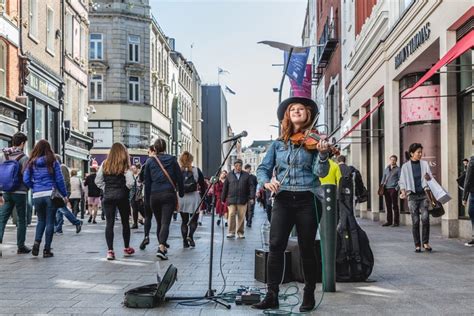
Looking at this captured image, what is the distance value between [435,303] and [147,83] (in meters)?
49.0

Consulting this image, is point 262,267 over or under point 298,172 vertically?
under

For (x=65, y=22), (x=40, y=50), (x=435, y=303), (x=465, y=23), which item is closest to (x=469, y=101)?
(x=465, y=23)

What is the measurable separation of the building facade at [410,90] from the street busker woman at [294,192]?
6.66 metres

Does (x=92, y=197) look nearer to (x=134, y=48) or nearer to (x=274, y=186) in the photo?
(x=274, y=186)

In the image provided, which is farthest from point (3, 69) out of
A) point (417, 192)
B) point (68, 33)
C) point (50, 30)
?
point (417, 192)

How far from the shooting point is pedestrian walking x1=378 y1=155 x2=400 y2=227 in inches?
729

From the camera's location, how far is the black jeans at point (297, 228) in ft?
20.1

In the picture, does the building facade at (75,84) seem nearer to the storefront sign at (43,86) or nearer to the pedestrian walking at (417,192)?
the storefront sign at (43,86)

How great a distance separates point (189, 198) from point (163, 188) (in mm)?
2328

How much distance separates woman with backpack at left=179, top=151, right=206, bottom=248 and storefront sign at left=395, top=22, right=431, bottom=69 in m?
6.26

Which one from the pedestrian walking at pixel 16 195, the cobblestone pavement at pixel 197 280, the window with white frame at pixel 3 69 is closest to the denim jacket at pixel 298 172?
the cobblestone pavement at pixel 197 280

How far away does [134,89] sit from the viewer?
5384 centimetres

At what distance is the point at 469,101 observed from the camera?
1382 cm

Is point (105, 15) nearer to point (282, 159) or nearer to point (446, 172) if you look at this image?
point (446, 172)
